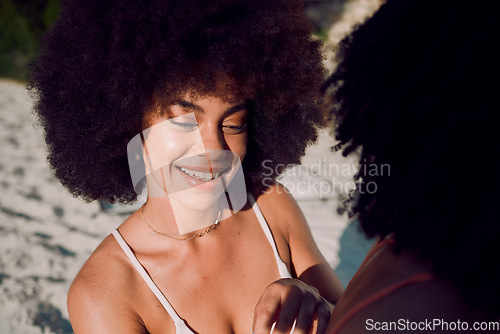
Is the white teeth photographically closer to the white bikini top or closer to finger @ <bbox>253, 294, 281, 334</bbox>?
the white bikini top

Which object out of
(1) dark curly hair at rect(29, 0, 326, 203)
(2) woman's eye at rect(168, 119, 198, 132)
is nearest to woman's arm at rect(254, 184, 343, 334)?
(1) dark curly hair at rect(29, 0, 326, 203)

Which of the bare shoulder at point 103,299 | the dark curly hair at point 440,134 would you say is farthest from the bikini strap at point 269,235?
the dark curly hair at point 440,134

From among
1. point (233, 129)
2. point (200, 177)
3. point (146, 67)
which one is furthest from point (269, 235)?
point (146, 67)

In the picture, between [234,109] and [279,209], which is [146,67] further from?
[279,209]

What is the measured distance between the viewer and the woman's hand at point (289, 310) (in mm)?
1248

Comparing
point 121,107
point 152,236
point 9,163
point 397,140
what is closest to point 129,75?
point 121,107

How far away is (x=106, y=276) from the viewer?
169 centimetres

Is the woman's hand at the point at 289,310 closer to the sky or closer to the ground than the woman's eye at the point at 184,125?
closer to the ground

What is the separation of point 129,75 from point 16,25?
8.99m

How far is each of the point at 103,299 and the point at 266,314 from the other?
0.76 meters

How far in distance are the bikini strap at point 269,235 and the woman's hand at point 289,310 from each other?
560 mm

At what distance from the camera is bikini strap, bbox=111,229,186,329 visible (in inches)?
66.6

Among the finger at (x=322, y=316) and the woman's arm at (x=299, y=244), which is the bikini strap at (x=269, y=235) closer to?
the woman's arm at (x=299, y=244)

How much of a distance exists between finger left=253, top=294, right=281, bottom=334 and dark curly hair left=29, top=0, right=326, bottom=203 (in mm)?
792
